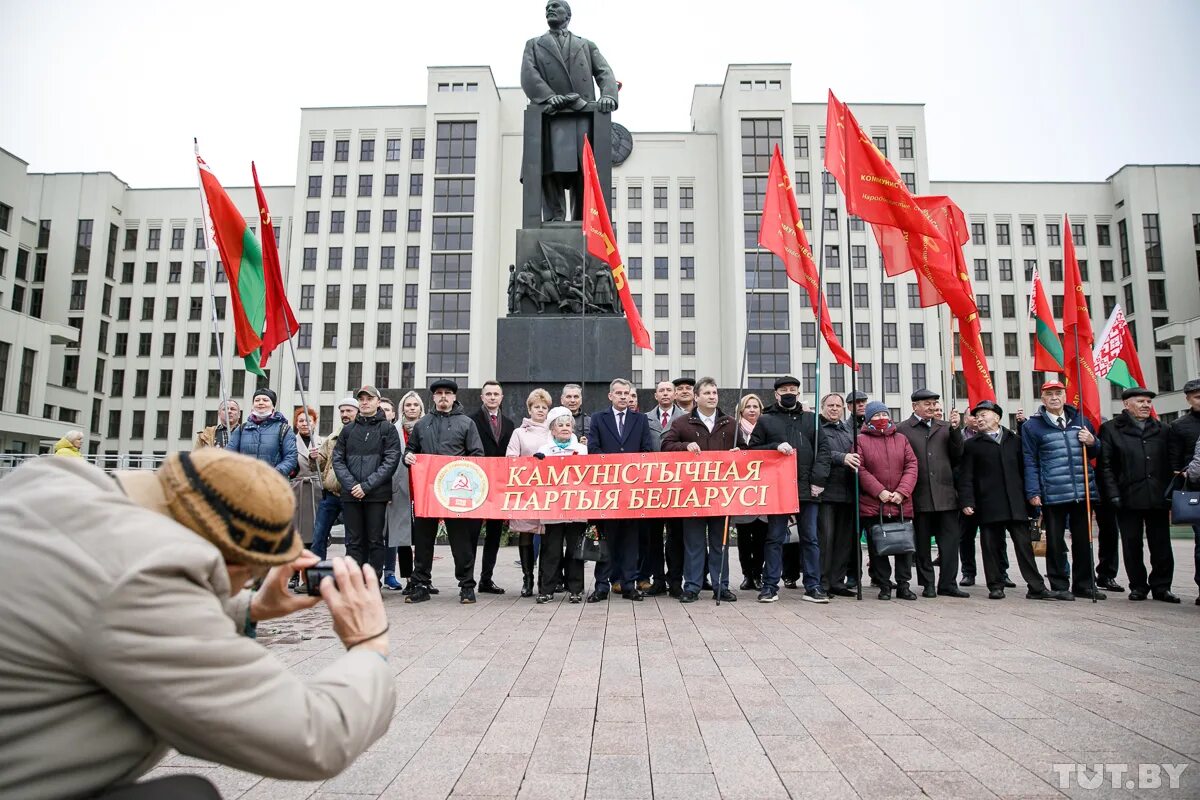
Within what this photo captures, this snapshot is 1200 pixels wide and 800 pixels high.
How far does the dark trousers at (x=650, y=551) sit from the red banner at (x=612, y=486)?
1.94 feet

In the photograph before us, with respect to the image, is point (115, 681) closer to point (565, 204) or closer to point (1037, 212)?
point (565, 204)

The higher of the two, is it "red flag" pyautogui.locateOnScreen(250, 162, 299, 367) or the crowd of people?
"red flag" pyautogui.locateOnScreen(250, 162, 299, 367)

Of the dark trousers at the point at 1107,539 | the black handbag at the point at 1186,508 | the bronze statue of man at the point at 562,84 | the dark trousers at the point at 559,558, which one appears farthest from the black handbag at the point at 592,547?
the bronze statue of man at the point at 562,84

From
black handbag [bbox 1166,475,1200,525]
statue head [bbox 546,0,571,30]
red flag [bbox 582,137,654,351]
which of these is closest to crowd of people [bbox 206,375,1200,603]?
black handbag [bbox 1166,475,1200,525]

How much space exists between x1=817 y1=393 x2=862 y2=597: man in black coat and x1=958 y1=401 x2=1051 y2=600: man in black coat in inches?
51.6

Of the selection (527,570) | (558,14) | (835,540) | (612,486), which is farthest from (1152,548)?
(558,14)

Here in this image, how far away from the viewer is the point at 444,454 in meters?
8.24

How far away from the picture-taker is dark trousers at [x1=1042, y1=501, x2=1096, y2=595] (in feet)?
27.7

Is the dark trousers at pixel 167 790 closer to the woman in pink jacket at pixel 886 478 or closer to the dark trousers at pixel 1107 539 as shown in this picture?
the woman in pink jacket at pixel 886 478

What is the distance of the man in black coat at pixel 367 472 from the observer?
811cm

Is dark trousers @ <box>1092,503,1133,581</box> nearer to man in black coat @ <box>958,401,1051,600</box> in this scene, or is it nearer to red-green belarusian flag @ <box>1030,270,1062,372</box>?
man in black coat @ <box>958,401,1051,600</box>

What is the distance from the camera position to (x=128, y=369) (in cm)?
6178

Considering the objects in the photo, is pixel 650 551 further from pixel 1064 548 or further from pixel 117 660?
pixel 117 660

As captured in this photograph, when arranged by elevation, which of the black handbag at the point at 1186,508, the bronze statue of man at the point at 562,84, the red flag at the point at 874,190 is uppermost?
the bronze statue of man at the point at 562,84
